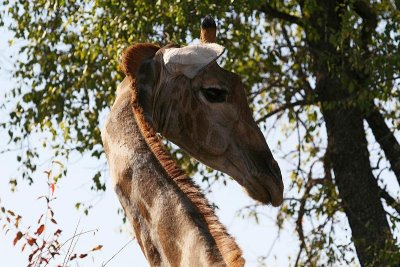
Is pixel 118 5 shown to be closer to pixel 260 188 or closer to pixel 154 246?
pixel 260 188

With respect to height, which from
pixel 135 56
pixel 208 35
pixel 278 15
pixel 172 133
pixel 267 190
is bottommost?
pixel 267 190

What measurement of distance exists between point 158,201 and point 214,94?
1.36m

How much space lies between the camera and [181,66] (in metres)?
6.52

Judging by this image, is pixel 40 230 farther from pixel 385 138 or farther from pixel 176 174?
pixel 385 138

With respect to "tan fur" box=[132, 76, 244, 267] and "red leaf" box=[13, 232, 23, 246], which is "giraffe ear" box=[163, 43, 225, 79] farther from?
"red leaf" box=[13, 232, 23, 246]

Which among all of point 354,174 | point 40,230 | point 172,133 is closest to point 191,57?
point 172,133

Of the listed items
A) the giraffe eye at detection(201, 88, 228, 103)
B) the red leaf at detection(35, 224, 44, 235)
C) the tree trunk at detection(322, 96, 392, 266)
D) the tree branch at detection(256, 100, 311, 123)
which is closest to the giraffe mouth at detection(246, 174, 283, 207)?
the giraffe eye at detection(201, 88, 228, 103)

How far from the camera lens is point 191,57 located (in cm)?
643

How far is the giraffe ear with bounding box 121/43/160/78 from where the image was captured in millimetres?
6484

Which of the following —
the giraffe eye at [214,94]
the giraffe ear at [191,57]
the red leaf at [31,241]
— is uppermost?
the giraffe ear at [191,57]

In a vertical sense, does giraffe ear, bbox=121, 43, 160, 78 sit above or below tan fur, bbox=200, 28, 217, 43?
below

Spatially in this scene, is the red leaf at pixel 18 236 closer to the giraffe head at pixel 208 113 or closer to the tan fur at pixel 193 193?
the giraffe head at pixel 208 113

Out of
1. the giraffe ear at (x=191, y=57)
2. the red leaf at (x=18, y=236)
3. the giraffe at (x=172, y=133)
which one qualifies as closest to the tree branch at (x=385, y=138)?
the red leaf at (x=18, y=236)

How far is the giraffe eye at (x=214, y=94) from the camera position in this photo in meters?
6.58
